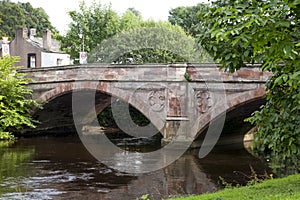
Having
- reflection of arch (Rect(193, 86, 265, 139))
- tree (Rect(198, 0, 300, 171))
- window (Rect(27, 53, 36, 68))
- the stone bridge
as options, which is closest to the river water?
reflection of arch (Rect(193, 86, 265, 139))

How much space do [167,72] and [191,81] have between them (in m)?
1.16

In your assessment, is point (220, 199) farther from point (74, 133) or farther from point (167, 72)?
point (74, 133)

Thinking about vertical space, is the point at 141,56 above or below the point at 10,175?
above

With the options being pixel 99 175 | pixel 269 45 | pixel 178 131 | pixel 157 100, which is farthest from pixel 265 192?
pixel 157 100

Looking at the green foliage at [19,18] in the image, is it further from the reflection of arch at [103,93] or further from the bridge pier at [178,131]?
the bridge pier at [178,131]

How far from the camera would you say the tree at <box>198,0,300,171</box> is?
6.49 meters

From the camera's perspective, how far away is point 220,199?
7.95 metres

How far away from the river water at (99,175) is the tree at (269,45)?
4.27 meters

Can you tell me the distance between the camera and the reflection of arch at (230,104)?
62.4 feet

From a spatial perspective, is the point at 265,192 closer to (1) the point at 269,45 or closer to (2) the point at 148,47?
(1) the point at 269,45

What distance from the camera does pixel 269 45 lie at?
720 cm

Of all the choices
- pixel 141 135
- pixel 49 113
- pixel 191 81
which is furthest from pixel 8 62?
pixel 191 81

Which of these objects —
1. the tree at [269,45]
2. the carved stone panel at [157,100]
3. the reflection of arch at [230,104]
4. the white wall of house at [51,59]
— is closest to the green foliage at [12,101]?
the carved stone panel at [157,100]

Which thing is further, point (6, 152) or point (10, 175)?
point (6, 152)
